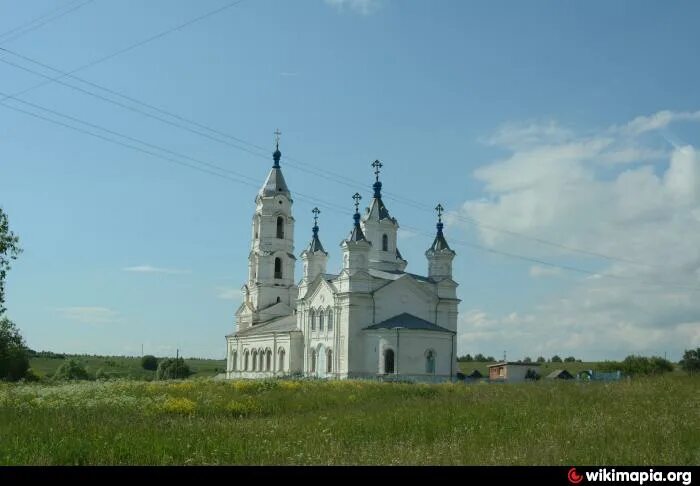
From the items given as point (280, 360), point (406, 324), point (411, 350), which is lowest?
point (280, 360)

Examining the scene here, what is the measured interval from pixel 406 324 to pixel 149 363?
7728 centimetres

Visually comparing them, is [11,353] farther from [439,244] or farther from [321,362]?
[439,244]

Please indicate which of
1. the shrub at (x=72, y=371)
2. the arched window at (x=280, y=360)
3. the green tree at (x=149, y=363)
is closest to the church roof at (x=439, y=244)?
the arched window at (x=280, y=360)

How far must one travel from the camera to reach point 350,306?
5069 centimetres

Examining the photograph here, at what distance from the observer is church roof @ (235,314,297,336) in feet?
198

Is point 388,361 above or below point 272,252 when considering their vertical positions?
below

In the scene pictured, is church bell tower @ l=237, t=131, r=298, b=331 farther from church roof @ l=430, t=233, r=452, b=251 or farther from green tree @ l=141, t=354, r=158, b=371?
green tree @ l=141, t=354, r=158, b=371

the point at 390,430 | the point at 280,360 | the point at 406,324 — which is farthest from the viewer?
the point at 280,360

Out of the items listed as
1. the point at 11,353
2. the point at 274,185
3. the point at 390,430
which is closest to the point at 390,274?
the point at 274,185

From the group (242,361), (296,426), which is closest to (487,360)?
(242,361)

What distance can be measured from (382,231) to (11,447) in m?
46.4

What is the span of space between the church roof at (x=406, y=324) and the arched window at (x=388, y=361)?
1.61 metres

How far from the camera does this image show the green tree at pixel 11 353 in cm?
5272
